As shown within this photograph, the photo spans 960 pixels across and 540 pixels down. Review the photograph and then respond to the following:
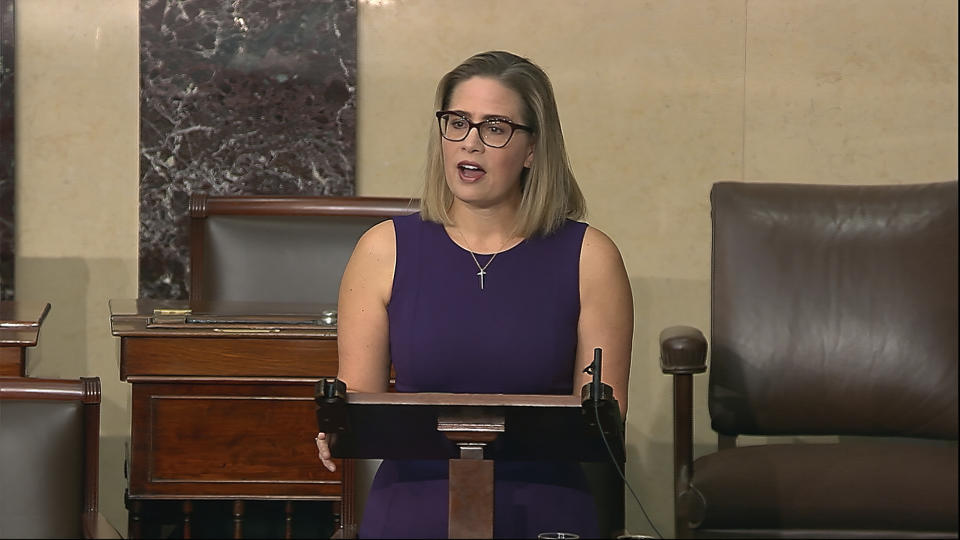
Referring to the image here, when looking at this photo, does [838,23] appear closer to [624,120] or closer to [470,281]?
[624,120]

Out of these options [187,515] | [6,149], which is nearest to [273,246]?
[187,515]

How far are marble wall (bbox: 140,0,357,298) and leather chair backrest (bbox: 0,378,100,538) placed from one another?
6.09 feet

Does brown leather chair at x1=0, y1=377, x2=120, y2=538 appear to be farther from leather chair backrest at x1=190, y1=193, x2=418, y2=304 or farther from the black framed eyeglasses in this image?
leather chair backrest at x1=190, y1=193, x2=418, y2=304

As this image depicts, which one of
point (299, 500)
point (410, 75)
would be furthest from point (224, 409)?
point (410, 75)

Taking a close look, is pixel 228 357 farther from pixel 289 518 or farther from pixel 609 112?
pixel 609 112

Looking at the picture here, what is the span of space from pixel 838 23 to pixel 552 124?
202 cm

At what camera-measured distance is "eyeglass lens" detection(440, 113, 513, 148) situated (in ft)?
7.52

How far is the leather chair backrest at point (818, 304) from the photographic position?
2463 mm

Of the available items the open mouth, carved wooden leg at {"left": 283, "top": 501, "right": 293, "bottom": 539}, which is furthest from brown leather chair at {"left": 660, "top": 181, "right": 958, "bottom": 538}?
carved wooden leg at {"left": 283, "top": 501, "right": 293, "bottom": 539}

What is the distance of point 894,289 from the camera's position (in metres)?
2.44

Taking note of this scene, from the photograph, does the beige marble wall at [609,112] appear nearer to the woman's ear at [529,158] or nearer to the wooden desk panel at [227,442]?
the wooden desk panel at [227,442]

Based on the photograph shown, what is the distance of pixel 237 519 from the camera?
2938 mm

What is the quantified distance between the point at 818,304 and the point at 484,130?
77 centimetres

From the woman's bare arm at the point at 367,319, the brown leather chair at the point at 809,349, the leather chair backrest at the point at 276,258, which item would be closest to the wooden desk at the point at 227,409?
the woman's bare arm at the point at 367,319
